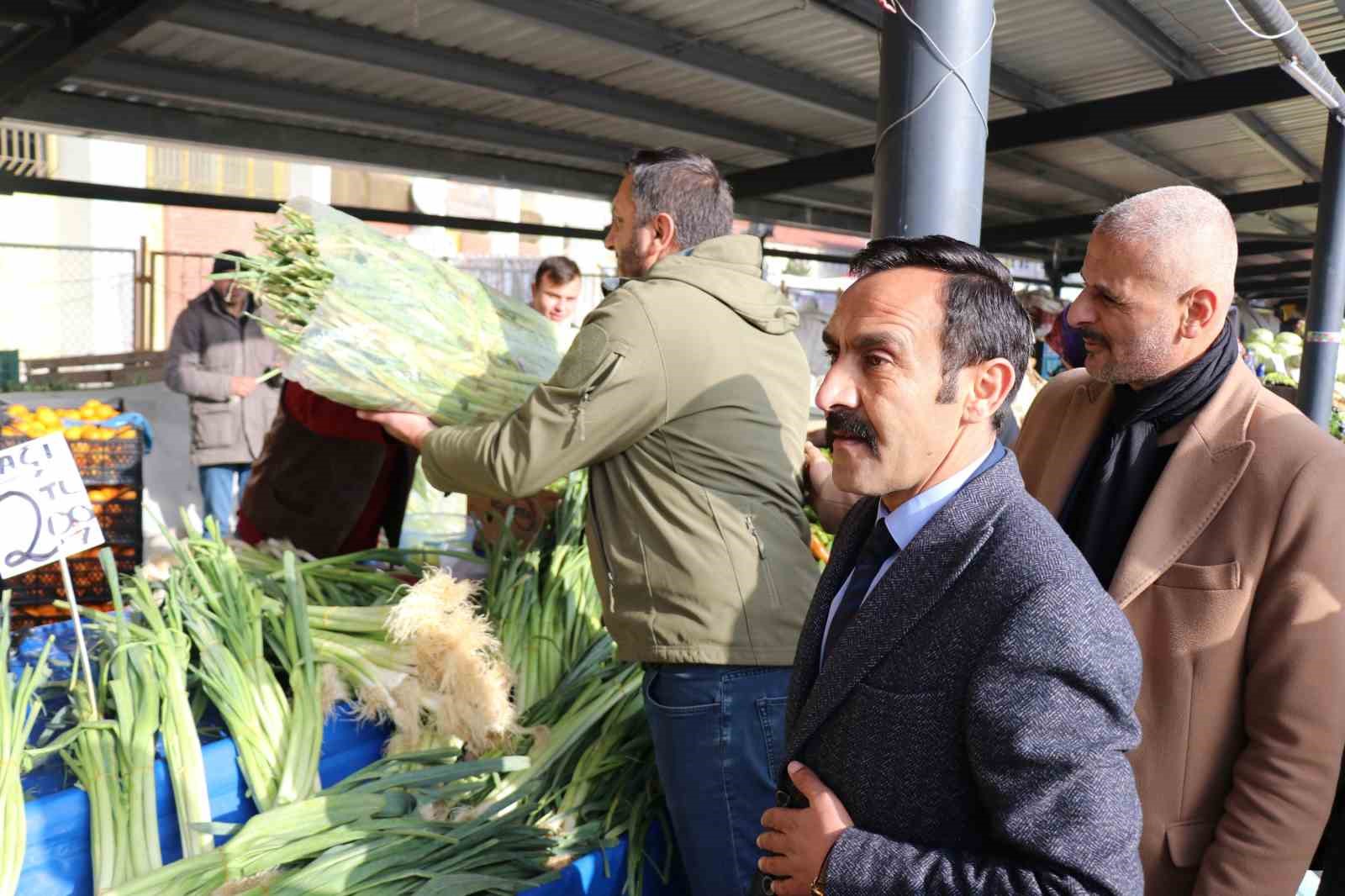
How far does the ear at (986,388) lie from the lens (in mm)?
1237

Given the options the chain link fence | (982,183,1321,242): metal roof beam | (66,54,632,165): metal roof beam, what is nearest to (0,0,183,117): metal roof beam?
(66,54,632,165): metal roof beam

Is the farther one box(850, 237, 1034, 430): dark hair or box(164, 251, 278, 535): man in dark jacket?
box(164, 251, 278, 535): man in dark jacket

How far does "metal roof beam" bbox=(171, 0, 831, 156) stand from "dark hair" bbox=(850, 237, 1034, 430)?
146 inches

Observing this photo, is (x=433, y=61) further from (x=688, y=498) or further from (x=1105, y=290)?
(x=1105, y=290)

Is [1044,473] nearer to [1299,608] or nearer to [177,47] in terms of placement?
[1299,608]

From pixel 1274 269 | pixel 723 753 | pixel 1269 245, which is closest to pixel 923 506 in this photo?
pixel 723 753

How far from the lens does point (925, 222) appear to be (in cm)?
237

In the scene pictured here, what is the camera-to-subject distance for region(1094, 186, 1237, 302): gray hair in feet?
5.47

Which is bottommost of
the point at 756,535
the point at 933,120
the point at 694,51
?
the point at 756,535

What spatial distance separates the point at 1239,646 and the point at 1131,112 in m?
4.71

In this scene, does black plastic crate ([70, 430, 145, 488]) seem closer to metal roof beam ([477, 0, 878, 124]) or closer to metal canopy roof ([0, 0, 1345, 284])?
metal canopy roof ([0, 0, 1345, 284])

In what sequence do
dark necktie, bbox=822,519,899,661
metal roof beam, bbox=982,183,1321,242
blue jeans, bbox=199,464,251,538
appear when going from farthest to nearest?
1. metal roof beam, bbox=982,183,1321,242
2. blue jeans, bbox=199,464,251,538
3. dark necktie, bbox=822,519,899,661

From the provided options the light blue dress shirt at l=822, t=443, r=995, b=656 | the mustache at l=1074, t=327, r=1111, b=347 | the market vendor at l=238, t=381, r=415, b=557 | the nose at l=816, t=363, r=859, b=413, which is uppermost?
the mustache at l=1074, t=327, r=1111, b=347

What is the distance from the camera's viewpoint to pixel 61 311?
46.3 feet
